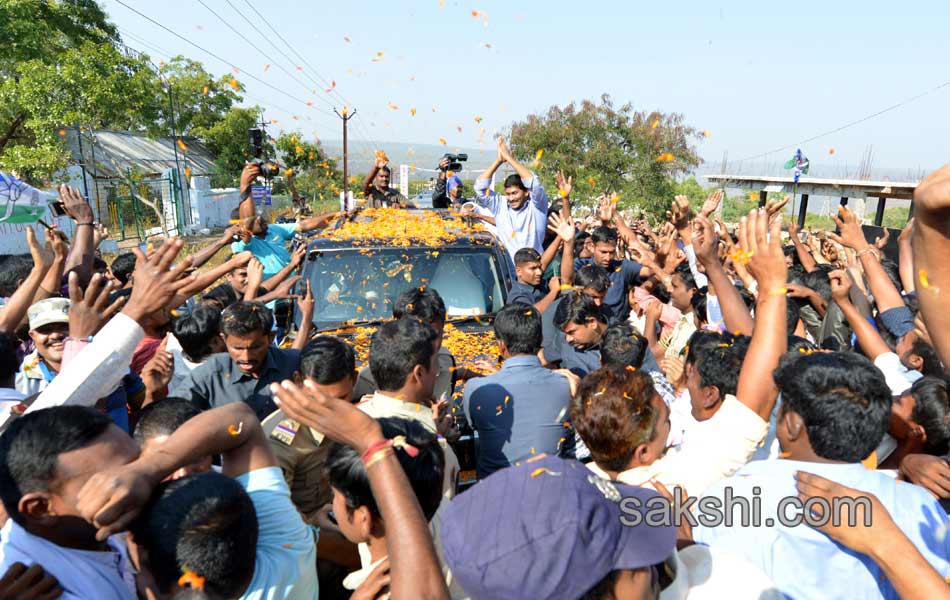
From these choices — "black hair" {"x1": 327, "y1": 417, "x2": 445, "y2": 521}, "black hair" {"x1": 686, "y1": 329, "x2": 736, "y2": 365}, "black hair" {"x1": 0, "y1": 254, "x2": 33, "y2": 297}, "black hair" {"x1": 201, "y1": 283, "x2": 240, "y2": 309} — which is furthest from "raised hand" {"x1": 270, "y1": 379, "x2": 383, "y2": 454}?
"black hair" {"x1": 0, "y1": 254, "x2": 33, "y2": 297}

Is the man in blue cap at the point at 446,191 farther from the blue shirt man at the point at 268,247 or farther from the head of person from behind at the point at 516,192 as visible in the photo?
the blue shirt man at the point at 268,247

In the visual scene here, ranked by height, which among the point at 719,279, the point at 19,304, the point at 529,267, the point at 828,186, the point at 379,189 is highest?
the point at 828,186

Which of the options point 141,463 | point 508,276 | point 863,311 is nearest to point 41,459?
point 141,463

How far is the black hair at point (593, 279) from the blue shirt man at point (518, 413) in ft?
6.20

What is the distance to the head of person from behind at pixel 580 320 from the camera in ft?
13.9

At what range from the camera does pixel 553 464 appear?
1.46 metres

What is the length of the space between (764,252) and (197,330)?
3163 mm

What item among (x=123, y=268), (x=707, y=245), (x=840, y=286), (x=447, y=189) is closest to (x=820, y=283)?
(x=840, y=286)

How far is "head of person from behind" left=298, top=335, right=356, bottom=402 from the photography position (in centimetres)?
310

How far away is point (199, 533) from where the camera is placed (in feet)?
5.21

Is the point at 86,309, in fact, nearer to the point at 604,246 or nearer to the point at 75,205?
the point at 75,205

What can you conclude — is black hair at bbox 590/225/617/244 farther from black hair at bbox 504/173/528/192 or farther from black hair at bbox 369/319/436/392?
black hair at bbox 369/319/436/392

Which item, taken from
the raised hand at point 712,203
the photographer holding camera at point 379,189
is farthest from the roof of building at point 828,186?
the raised hand at point 712,203

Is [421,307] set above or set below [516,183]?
below
